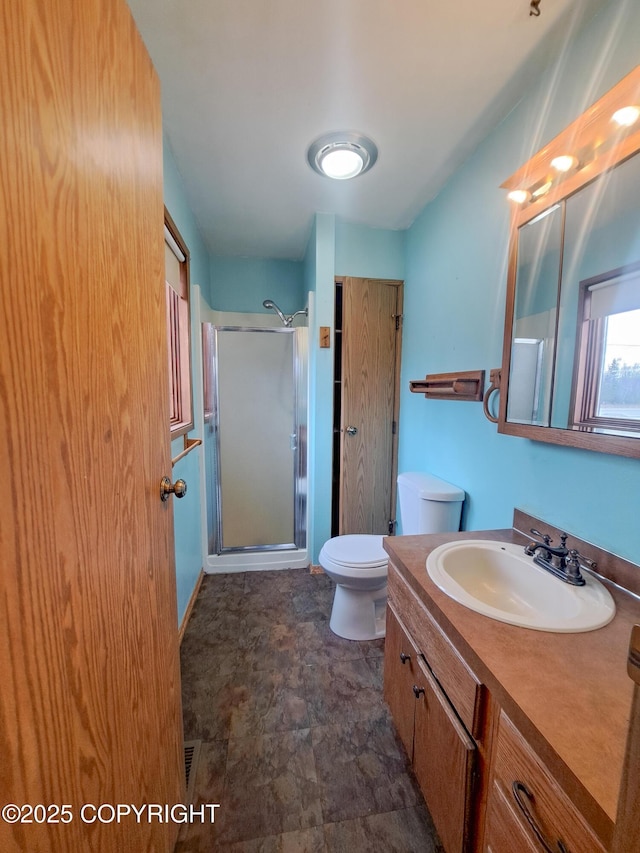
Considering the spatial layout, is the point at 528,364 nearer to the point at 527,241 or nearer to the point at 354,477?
the point at 527,241

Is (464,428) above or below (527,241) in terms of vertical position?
below

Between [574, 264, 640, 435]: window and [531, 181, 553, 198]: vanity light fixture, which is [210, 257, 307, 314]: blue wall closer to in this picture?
[531, 181, 553, 198]: vanity light fixture

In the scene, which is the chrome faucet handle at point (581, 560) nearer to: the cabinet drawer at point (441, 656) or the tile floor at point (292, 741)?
the cabinet drawer at point (441, 656)

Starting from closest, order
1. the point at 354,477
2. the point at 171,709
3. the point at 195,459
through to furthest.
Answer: the point at 171,709 < the point at 195,459 < the point at 354,477

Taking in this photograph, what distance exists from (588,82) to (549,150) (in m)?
0.17

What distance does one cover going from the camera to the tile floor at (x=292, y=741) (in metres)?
0.97

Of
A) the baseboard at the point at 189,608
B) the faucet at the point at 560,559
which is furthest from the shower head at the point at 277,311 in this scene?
the faucet at the point at 560,559

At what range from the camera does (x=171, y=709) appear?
36.6 inches

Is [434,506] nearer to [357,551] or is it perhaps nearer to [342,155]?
[357,551]

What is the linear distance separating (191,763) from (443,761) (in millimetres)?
903

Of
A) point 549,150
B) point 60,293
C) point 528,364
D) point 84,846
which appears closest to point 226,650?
point 84,846

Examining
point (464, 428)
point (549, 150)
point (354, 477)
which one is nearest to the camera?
point (549, 150)

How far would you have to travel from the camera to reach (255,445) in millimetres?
2578

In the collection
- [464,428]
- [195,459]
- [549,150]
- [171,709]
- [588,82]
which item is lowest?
[171,709]
